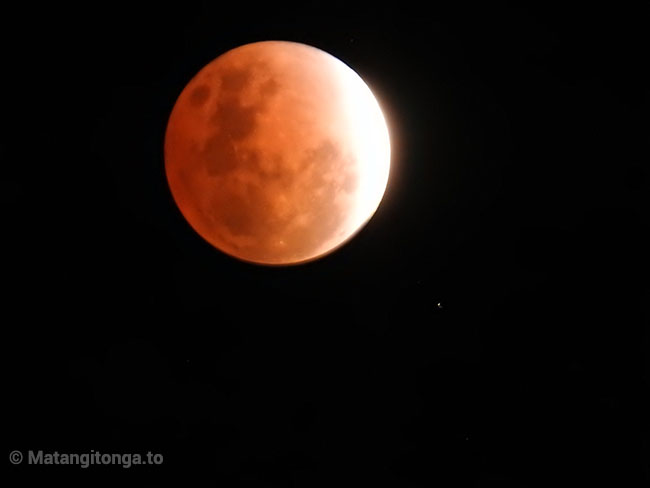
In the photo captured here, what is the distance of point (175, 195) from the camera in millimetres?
4660

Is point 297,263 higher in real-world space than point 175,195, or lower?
lower

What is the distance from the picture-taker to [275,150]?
402 cm

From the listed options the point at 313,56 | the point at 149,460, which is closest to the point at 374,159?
the point at 313,56

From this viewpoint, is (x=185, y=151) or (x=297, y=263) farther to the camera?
(x=297, y=263)

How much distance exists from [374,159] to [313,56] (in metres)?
0.75

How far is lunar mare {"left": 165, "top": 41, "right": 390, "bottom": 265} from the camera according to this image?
13.3 feet

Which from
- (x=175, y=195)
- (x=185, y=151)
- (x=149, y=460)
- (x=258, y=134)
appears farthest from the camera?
(x=149, y=460)

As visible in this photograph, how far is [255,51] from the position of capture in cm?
445

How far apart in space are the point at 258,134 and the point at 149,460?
358 cm

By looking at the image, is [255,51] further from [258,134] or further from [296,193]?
[296,193]

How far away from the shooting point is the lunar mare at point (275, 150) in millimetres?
→ 4059

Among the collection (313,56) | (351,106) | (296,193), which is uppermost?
(313,56)

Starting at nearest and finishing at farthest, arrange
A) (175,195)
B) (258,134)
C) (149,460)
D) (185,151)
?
(258,134)
(185,151)
(175,195)
(149,460)

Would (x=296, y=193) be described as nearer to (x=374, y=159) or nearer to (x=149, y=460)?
(x=374, y=159)
